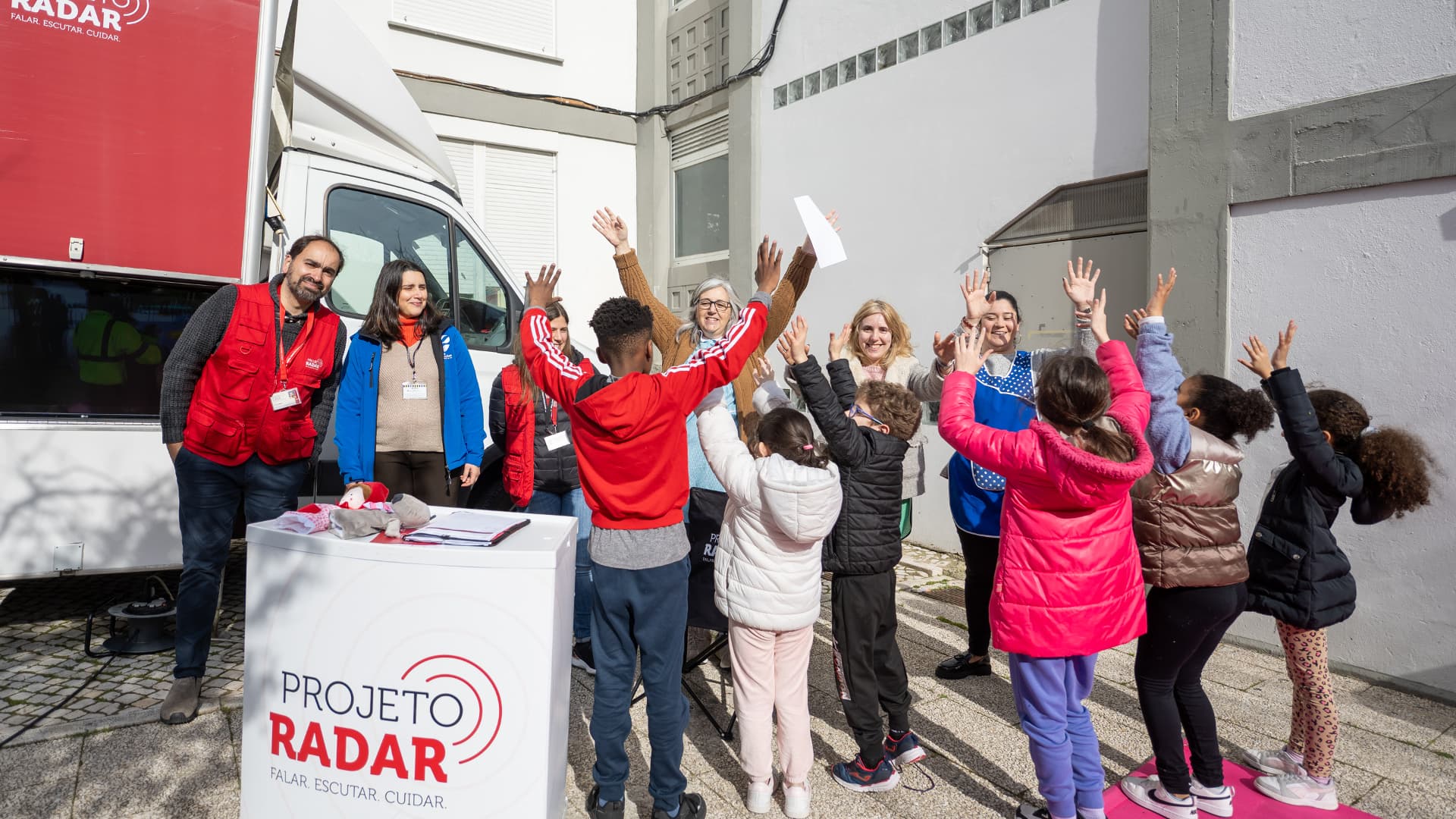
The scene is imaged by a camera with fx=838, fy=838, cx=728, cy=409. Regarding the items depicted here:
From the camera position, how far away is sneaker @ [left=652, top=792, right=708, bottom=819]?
256 cm

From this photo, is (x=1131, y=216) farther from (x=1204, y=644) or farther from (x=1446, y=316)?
(x=1204, y=644)

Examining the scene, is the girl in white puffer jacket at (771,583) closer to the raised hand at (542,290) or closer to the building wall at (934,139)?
the raised hand at (542,290)

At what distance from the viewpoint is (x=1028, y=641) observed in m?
2.47

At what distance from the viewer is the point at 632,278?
139 inches

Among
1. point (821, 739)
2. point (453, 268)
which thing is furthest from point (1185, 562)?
point (453, 268)

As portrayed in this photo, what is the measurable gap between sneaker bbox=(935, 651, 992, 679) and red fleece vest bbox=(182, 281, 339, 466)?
121 inches

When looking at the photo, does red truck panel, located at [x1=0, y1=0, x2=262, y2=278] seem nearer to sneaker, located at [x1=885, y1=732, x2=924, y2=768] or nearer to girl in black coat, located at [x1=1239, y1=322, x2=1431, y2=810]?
sneaker, located at [x1=885, y1=732, x2=924, y2=768]

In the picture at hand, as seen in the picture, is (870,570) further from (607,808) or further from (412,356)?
(412,356)

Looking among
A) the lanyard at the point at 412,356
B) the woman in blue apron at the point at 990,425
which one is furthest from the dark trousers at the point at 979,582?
the lanyard at the point at 412,356

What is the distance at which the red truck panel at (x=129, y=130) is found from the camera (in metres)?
3.50

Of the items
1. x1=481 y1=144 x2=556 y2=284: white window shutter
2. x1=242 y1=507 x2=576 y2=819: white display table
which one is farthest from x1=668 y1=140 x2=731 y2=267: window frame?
x1=242 y1=507 x2=576 y2=819: white display table

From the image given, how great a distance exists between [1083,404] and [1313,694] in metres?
1.44

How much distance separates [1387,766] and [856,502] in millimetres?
2363

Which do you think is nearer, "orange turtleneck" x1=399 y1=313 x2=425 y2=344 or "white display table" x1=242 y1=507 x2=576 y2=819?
"white display table" x1=242 y1=507 x2=576 y2=819
